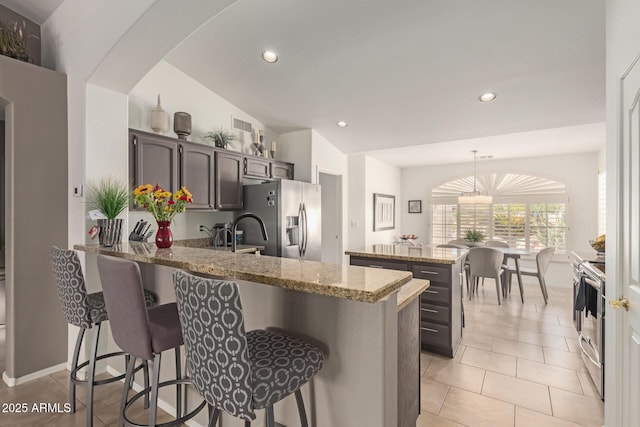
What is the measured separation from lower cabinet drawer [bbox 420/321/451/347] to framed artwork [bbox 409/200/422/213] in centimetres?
472

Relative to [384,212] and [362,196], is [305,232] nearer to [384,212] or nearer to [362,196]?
[362,196]

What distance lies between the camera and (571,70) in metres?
2.83

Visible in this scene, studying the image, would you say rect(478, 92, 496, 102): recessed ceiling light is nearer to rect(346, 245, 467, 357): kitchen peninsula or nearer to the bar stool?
rect(346, 245, 467, 357): kitchen peninsula

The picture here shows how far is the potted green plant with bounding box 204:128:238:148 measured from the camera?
12.4 feet

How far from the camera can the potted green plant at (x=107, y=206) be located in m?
2.37

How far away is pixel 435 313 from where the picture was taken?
118 inches

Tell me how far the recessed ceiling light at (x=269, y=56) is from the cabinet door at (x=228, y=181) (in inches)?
47.0

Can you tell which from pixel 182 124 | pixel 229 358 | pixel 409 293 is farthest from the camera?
pixel 182 124

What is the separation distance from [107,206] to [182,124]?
4.57 ft

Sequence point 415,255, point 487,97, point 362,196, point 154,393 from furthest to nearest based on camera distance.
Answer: point 362,196, point 487,97, point 415,255, point 154,393

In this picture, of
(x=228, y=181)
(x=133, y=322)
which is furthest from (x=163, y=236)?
(x=228, y=181)

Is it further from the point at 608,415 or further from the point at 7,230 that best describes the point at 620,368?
the point at 7,230

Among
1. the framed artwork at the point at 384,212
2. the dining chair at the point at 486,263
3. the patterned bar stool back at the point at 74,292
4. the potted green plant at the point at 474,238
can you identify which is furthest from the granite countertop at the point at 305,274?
the framed artwork at the point at 384,212

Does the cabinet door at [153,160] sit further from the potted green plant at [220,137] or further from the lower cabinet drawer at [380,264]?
the lower cabinet drawer at [380,264]
